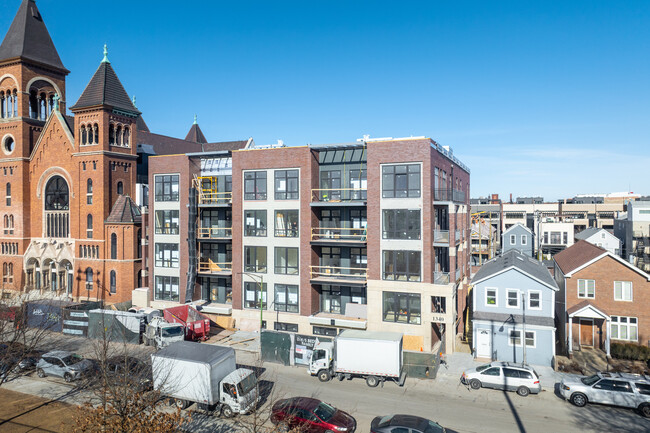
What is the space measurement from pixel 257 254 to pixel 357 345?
609 inches

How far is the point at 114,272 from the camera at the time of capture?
4688 centimetres

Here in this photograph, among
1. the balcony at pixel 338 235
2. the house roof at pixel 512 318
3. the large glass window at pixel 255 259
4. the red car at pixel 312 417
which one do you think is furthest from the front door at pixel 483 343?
the large glass window at pixel 255 259

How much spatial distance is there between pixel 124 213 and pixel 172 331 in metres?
18.0

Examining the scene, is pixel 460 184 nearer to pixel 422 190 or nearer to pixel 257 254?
pixel 422 190

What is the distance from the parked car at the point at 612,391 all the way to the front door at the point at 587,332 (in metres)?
9.90

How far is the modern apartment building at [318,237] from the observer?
34.1 metres

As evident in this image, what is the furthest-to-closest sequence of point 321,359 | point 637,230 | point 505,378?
point 637,230 < point 321,359 < point 505,378

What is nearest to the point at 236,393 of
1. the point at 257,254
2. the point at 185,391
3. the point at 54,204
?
the point at 185,391

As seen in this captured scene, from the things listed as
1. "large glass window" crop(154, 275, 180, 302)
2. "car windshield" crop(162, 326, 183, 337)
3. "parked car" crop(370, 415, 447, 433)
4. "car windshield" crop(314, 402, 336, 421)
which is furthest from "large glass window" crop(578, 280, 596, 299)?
"large glass window" crop(154, 275, 180, 302)

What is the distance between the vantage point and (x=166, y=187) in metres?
43.7

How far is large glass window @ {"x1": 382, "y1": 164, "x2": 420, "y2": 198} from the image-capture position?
3403cm

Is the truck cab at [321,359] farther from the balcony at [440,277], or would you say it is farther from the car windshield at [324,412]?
the balcony at [440,277]

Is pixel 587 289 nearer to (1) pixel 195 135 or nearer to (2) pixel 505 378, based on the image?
(2) pixel 505 378

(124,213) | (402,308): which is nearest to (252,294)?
(402,308)
